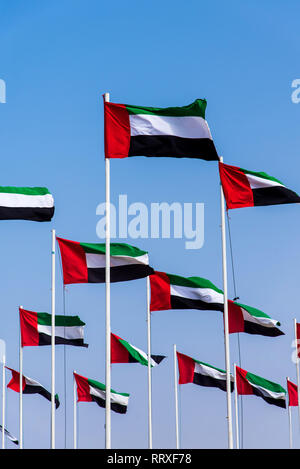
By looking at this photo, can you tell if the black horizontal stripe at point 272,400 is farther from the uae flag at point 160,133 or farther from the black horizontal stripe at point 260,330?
the uae flag at point 160,133

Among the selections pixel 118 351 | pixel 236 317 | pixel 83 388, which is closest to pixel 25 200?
pixel 236 317

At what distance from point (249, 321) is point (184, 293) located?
2.98m

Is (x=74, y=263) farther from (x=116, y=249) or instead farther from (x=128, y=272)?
(x=128, y=272)

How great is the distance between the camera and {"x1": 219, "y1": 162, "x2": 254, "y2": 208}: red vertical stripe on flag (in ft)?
94.9

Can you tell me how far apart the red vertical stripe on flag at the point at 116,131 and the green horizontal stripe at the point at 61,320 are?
575 inches

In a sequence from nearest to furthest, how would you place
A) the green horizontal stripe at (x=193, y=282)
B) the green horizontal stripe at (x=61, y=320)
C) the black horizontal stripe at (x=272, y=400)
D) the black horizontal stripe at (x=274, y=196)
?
the black horizontal stripe at (x=274, y=196), the green horizontal stripe at (x=193, y=282), the green horizontal stripe at (x=61, y=320), the black horizontal stripe at (x=272, y=400)

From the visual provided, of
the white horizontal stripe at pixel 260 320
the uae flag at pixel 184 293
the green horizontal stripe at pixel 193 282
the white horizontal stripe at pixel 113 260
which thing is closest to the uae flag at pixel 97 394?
the uae flag at pixel 184 293

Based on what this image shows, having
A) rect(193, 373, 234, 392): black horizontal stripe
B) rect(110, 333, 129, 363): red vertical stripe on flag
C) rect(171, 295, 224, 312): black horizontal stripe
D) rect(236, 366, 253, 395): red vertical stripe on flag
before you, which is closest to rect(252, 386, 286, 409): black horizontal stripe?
rect(236, 366, 253, 395): red vertical stripe on flag

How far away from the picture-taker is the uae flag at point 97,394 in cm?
4728

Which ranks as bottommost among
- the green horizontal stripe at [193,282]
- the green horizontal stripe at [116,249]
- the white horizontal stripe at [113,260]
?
the green horizontal stripe at [193,282]

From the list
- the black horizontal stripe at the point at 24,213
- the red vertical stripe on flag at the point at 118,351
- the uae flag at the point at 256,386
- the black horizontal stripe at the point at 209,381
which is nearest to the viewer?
the black horizontal stripe at the point at 24,213

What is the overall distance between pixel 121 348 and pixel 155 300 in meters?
4.78
